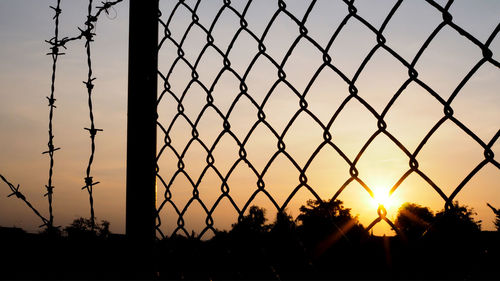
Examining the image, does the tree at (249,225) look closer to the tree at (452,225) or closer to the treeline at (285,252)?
the treeline at (285,252)

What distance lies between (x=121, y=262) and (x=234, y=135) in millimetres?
726

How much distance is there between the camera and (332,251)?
4.39 feet

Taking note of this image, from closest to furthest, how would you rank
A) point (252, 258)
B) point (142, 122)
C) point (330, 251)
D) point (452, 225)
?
point (452, 225), point (330, 251), point (252, 258), point (142, 122)

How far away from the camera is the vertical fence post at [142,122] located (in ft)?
5.74

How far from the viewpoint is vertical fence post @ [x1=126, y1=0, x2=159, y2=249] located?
1.75 m

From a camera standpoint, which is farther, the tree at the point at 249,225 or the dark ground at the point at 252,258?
the tree at the point at 249,225

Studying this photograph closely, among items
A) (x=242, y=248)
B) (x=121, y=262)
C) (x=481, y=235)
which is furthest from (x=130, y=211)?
(x=481, y=235)

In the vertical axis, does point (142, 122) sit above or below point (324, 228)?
above

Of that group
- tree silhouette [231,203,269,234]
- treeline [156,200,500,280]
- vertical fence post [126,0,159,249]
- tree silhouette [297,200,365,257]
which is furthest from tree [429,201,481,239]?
vertical fence post [126,0,159,249]

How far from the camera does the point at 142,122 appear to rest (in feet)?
6.00

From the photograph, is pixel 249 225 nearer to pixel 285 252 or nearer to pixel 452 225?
pixel 285 252

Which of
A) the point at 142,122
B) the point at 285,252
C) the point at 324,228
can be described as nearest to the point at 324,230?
the point at 324,228

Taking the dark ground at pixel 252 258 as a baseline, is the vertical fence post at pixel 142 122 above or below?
above

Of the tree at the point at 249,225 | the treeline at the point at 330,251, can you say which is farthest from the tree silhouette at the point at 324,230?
the tree at the point at 249,225
